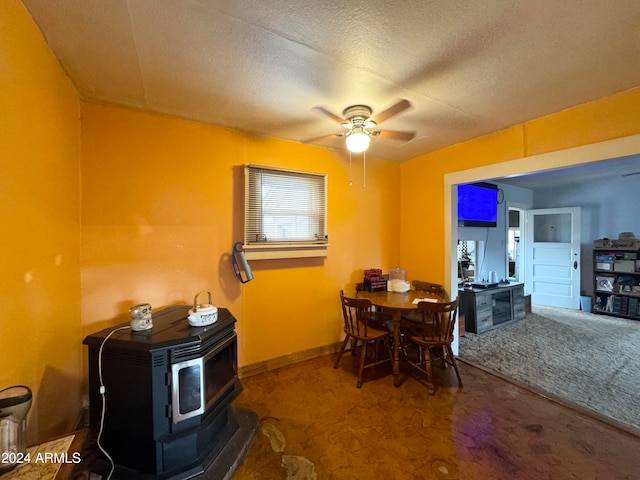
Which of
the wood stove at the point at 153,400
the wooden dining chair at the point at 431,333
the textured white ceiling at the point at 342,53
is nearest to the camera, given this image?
the textured white ceiling at the point at 342,53

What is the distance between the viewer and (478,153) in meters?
2.87

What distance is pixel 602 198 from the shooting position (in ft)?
17.7

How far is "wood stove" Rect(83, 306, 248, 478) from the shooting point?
150 cm

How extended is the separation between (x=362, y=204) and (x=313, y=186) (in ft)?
2.68

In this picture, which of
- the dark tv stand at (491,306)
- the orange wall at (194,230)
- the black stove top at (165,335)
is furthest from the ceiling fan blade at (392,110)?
the dark tv stand at (491,306)

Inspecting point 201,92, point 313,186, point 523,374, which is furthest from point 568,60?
point 523,374

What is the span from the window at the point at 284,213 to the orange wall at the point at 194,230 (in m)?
0.15

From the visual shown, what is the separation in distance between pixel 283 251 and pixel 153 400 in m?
1.63

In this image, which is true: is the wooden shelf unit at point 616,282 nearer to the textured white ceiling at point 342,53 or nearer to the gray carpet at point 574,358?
the gray carpet at point 574,358

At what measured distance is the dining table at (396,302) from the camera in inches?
104

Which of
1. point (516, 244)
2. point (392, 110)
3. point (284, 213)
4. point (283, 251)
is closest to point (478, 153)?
point (392, 110)

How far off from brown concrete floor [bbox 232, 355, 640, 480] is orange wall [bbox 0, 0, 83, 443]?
1.24 meters

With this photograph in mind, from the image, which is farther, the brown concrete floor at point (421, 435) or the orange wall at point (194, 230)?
the orange wall at point (194, 230)

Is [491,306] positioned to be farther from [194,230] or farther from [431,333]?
[194,230]
